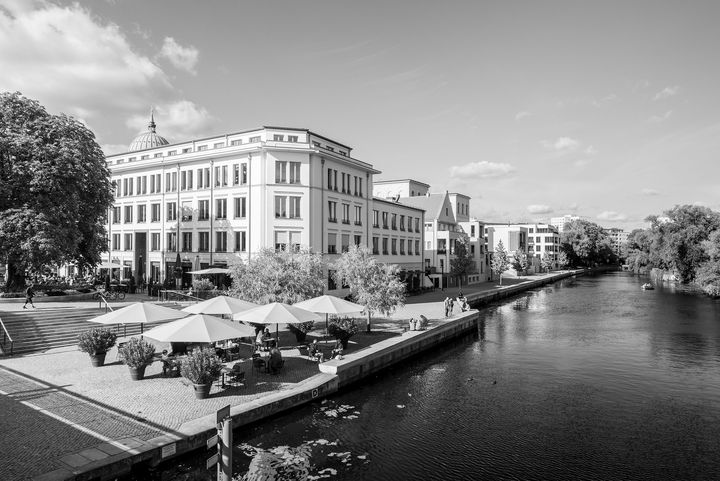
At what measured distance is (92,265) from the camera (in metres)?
38.4

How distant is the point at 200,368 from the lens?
56.9ft

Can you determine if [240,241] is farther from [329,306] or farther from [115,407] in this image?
[115,407]

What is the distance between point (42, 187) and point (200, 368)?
2380cm

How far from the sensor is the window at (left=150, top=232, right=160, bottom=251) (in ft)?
177

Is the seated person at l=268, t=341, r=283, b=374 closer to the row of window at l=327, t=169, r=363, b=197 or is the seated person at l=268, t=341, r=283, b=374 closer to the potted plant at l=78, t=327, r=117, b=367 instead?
the potted plant at l=78, t=327, r=117, b=367

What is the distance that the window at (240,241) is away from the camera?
46.6m

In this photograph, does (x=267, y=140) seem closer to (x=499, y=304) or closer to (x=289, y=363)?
(x=289, y=363)

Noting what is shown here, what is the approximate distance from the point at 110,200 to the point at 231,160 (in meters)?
12.7

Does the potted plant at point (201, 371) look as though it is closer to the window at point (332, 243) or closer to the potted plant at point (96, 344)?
the potted plant at point (96, 344)

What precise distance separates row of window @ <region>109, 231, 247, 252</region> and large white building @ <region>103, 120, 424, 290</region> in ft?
0.35

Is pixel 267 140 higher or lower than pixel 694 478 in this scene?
higher

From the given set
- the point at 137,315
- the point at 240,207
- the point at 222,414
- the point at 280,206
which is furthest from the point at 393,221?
the point at 222,414

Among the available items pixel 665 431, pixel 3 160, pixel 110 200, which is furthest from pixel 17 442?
pixel 110 200

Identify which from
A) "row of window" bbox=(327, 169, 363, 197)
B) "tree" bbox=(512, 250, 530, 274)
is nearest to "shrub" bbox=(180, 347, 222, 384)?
"row of window" bbox=(327, 169, 363, 197)
